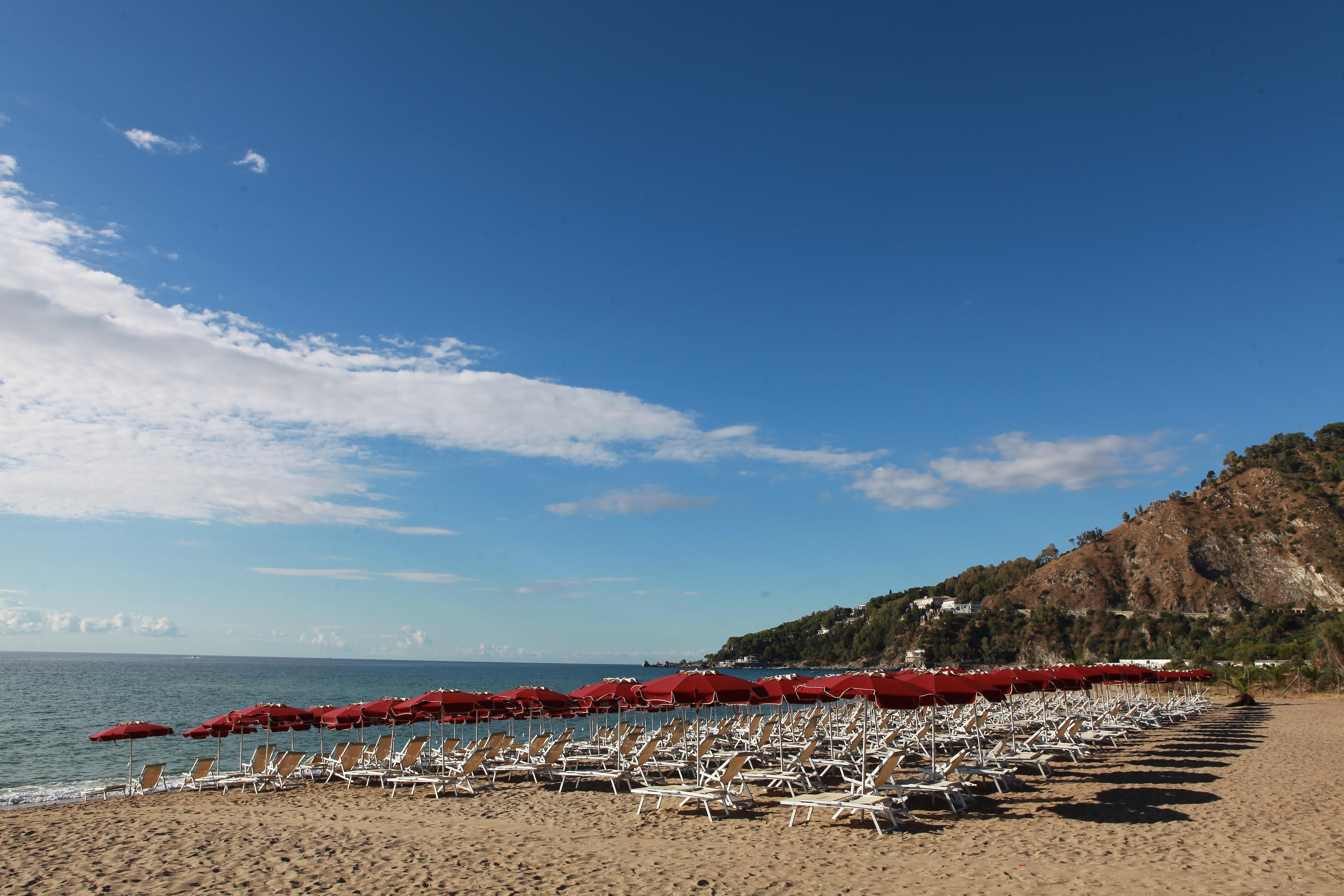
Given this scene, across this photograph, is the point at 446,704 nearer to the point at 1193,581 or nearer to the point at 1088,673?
the point at 1088,673

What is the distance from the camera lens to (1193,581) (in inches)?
4021

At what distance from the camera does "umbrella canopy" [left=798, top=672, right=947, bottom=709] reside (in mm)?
9648

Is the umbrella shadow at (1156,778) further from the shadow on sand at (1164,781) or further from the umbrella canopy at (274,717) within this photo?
the umbrella canopy at (274,717)

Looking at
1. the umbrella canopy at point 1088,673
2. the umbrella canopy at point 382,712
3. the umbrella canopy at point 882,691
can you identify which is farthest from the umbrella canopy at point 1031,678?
the umbrella canopy at point 382,712

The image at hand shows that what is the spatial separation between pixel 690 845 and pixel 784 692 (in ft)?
22.1

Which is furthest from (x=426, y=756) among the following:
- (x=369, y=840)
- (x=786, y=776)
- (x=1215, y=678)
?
(x=1215, y=678)

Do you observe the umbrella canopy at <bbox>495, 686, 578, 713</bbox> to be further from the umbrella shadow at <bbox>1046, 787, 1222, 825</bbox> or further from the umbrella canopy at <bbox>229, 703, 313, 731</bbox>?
the umbrella shadow at <bbox>1046, 787, 1222, 825</bbox>

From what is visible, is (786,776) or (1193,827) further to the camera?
(786,776)

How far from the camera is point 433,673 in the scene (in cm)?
15962

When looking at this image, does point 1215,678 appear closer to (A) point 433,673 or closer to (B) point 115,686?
(B) point 115,686

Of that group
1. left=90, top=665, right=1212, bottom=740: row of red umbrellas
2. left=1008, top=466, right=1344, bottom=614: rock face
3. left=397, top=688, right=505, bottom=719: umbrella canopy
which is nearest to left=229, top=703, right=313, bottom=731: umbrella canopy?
left=90, top=665, right=1212, bottom=740: row of red umbrellas

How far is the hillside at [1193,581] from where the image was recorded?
304 feet

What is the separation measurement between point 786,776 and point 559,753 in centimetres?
499

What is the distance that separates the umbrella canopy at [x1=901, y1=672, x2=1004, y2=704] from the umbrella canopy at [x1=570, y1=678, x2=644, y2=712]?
17.5ft
